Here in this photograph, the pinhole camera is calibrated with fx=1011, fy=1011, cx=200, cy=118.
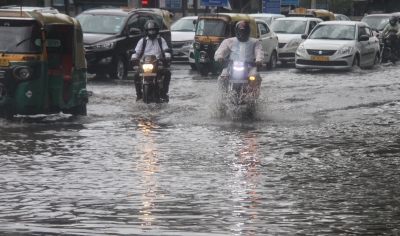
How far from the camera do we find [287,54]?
33375mm

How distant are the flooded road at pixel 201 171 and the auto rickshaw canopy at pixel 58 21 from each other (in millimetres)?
970

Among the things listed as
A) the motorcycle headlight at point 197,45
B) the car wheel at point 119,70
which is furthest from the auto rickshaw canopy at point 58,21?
the motorcycle headlight at point 197,45

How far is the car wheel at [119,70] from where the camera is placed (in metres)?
25.4

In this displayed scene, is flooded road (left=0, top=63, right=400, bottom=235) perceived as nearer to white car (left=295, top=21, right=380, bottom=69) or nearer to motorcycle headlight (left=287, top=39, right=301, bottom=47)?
white car (left=295, top=21, right=380, bottom=69)

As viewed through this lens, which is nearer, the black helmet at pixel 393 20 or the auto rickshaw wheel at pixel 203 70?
the auto rickshaw wheel at pixel 203 70

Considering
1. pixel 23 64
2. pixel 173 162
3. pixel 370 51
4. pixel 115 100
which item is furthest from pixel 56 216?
pixel 370 51

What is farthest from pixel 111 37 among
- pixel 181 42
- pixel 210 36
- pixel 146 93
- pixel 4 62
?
pixel 4 62

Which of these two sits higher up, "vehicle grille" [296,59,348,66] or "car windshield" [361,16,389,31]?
"car windshield" [361,16,389,31]

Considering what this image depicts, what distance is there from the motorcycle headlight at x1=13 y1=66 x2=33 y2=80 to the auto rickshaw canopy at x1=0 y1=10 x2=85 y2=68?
26.3 inches

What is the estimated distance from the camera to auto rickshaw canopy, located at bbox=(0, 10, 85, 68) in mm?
14515

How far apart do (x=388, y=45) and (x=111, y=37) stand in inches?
497

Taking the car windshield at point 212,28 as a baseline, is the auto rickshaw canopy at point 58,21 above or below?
above

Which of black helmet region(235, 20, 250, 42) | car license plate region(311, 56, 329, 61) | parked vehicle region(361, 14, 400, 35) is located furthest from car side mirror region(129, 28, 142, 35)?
parked vehicle region(361, 14, 400, 35)

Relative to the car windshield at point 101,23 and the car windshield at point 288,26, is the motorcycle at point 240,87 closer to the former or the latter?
the car windshield at point 101,23
